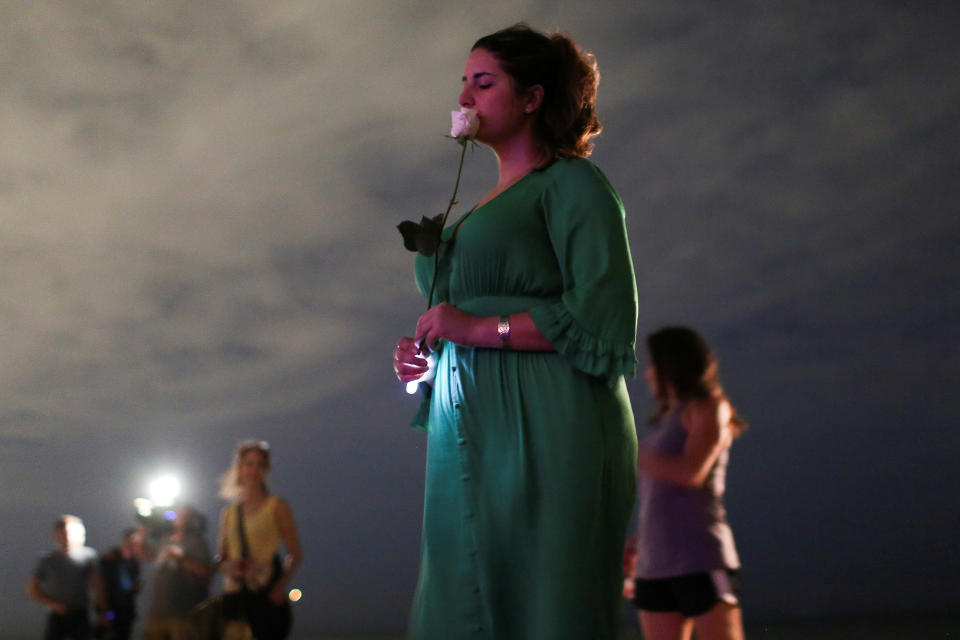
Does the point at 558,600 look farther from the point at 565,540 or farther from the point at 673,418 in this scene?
the point at 673,418

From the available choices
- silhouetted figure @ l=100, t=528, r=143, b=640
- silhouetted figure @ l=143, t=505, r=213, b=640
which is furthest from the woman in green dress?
silhouetted figure @ l=100, t=528, r=143, b=640

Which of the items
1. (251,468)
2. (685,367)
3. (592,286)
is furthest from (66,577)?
(592,286)

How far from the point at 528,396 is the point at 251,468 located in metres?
3.18

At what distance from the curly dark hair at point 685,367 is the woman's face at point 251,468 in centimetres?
233

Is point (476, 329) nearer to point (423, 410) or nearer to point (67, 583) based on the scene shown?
point (423, 410)

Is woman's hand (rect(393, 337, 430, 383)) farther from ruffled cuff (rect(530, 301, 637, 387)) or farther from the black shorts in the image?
the black shorts

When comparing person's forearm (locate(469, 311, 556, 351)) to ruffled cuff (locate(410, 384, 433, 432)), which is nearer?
person's forearm (locate(469, 311, 556, 351))

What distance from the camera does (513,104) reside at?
5.13 ft

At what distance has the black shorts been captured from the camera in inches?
87.2

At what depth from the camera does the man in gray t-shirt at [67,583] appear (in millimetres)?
→ 5625

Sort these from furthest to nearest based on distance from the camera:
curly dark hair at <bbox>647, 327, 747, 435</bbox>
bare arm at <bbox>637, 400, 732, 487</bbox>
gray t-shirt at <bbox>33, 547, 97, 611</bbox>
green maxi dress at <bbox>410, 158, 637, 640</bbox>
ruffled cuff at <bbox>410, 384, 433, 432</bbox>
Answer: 1. gray t-shirt at <bbox>33, 547, 97, 611</bbox>
2. curly dark hair at <bbox>647, 327, 747, 435</bbox>
3. bare arm at <bbox>637, 400, 732, 487</bbox>
4. ruffled cuff at <bbox>410, 384, 433, 432</bbox>
5. green maxi dress at <bbox>410, 158, 637, 640</bbox>

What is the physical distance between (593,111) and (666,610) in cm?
132

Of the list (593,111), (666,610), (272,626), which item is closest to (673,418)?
(666,610)

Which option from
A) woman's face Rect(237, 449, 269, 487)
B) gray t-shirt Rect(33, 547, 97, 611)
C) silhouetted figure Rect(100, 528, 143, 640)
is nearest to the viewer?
woman's face Rect(237, 449, 269, 487)
